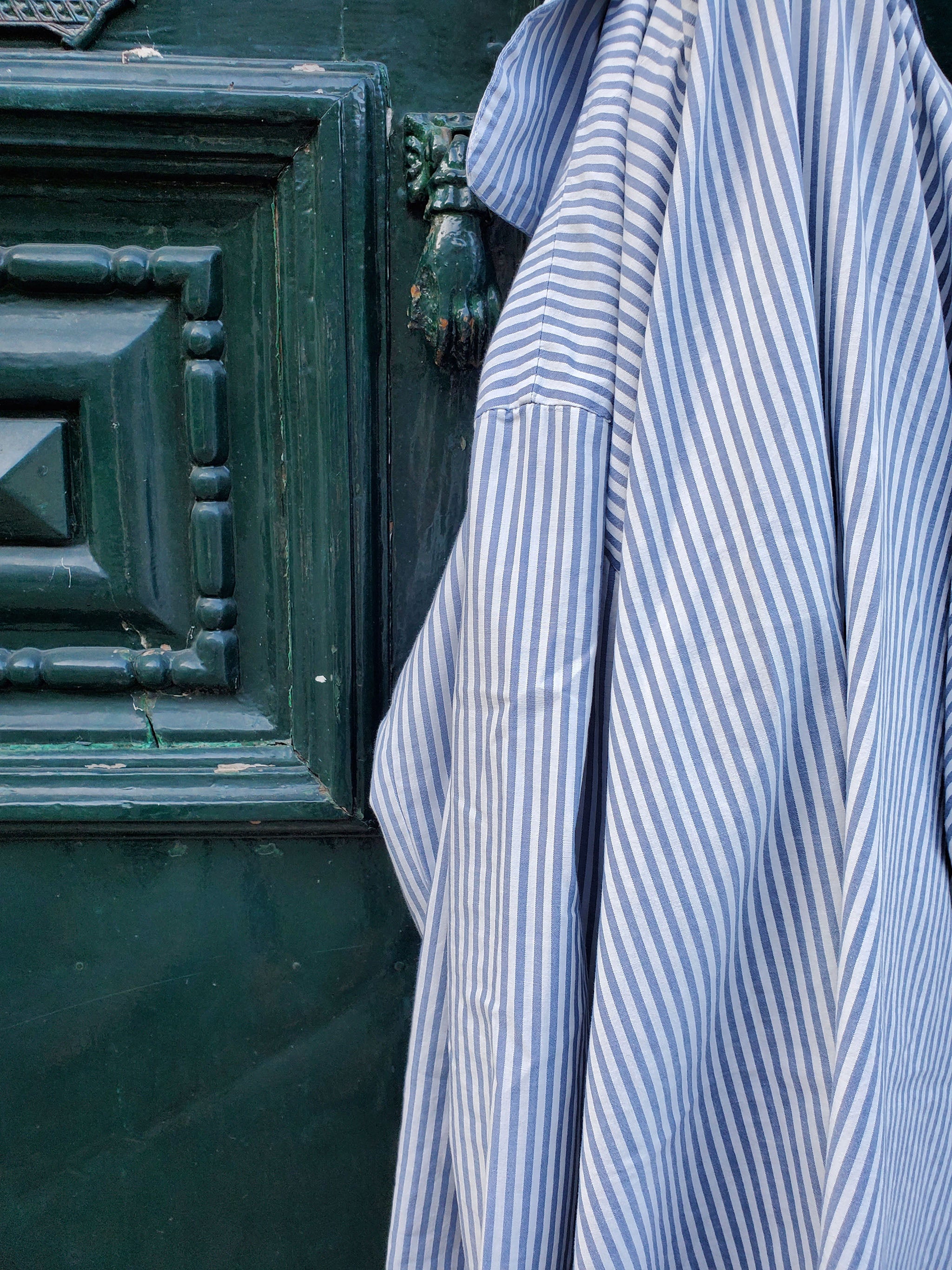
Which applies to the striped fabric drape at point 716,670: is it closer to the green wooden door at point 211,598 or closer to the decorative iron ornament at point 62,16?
the green wooden door at point 211,598

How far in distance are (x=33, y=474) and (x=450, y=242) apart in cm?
31

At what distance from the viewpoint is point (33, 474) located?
57 cm

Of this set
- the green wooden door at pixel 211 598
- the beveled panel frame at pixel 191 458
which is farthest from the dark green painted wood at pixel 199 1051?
the beveled panel frame at pixel 191 458

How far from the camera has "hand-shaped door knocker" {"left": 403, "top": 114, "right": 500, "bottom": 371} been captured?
55cm

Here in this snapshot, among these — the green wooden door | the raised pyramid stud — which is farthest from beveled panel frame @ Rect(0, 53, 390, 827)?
the raised pyramid stud

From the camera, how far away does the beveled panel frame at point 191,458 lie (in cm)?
56

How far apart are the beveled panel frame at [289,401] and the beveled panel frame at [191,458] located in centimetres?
2

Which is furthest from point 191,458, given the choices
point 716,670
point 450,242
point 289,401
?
point 716,670

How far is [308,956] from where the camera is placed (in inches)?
25.3

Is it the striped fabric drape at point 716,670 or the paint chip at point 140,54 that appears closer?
the striped fabric drape at point 716,670

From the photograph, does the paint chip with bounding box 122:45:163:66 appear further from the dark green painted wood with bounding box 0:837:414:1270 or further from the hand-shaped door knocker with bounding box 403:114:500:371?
the dark green painted wood with bounding box 0:837:414:1270

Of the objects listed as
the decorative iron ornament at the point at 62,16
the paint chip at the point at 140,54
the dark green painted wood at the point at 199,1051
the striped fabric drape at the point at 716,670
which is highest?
the decorative iron ornament at the point at 62,16

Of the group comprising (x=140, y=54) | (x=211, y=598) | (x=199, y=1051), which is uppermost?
(x=140, y=54)

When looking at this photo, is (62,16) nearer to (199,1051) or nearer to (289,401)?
(289,401)
